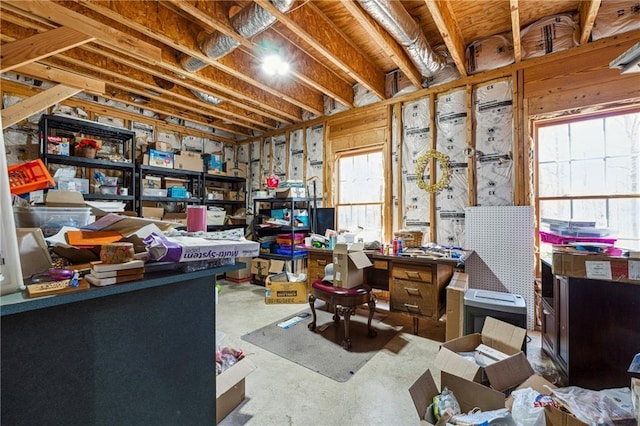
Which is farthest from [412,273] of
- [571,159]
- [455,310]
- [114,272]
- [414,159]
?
[114,272]

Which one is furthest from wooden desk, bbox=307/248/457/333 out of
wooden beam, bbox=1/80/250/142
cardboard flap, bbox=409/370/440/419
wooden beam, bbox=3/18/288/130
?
wooden beam, bbox=1/80/250/142

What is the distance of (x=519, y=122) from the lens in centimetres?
298

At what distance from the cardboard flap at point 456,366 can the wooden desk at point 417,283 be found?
3.12 feet

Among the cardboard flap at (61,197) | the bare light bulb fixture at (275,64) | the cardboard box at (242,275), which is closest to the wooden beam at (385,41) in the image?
the bare light bulb fixture at (275,64)

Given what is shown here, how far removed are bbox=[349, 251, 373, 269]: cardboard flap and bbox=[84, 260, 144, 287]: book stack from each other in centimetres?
204

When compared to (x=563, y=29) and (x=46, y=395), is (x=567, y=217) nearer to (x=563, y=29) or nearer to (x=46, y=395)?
(x=563, y=29)

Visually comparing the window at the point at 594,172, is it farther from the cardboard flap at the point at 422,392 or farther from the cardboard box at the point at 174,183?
the cardboard box at the point at 174,183

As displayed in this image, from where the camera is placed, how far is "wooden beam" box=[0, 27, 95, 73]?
1.50 metres

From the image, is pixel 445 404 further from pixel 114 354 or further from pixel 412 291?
pixel 114 354

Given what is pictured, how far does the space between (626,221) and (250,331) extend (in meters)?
3.85

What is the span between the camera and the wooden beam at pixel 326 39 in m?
2.33

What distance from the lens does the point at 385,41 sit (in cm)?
261

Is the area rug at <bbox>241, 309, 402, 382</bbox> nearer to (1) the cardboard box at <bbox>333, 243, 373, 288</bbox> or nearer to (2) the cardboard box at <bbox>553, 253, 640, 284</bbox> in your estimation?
(1) the cardboard box at <bbox>333, 243, 373, 288</bbox>

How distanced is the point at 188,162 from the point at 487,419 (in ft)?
16.3
